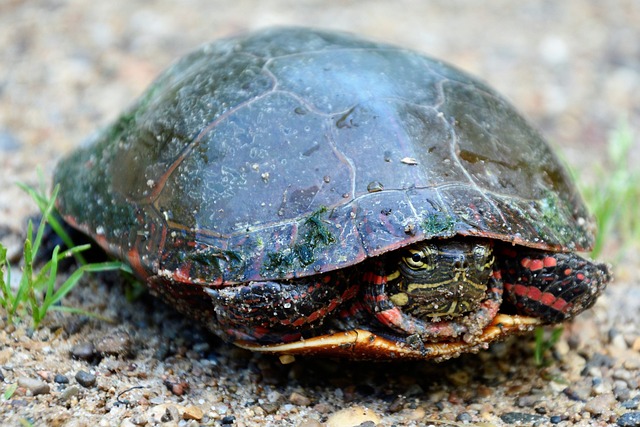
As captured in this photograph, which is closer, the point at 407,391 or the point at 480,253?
the point at 480,253

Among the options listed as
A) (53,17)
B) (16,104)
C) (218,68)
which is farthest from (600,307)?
(53,17)

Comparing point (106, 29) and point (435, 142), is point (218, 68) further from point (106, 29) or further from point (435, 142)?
point (106, 29)

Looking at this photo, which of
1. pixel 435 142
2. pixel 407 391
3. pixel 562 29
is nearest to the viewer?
pixel 435 142

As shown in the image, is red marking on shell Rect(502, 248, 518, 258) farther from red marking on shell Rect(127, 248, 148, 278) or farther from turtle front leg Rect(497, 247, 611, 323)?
red marking on shell Rect(127, 248, 148, 278)

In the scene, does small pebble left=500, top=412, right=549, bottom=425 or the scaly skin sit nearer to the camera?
the scaly skin

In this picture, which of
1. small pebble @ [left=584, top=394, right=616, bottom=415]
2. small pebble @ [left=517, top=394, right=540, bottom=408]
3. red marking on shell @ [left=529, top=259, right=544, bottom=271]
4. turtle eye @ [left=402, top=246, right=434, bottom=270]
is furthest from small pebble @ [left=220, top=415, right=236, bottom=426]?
small pebble @ [left=584, top=394, right=616, bottom=415]

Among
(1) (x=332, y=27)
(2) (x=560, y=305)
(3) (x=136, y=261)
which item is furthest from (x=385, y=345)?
(1) (x=332, y=27)

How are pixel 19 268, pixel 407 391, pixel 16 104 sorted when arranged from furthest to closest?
pixel 16 104, pixel 19 268, pixel 407 391
